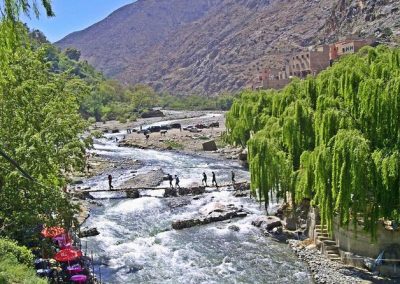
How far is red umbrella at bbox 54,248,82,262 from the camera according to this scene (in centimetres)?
2095

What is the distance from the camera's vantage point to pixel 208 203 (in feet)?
124

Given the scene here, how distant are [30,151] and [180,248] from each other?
13.1 meters

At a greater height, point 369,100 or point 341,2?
point 341,2

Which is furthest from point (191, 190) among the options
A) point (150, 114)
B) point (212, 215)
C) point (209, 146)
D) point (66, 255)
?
point (150, 114)

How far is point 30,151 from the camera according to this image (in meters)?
17.2

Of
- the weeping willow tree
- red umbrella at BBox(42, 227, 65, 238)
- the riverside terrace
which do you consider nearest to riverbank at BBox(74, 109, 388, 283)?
the weeping willow tree

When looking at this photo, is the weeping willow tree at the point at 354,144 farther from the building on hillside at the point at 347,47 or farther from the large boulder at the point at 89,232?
the building on hillside at the point at 347,47

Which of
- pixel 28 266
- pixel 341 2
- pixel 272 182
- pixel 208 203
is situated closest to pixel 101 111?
pixel 341 2

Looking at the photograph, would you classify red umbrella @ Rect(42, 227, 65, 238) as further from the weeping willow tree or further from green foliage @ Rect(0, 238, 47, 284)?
the weeping willow tree

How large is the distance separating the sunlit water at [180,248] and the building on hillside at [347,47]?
7085 centimetres

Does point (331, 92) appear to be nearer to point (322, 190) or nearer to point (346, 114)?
point (346, 114)

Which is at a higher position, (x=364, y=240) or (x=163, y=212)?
(x=364, y=240)

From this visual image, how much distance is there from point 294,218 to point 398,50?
11143 mm

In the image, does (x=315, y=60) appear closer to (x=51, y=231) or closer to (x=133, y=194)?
(x=133, y=194)
